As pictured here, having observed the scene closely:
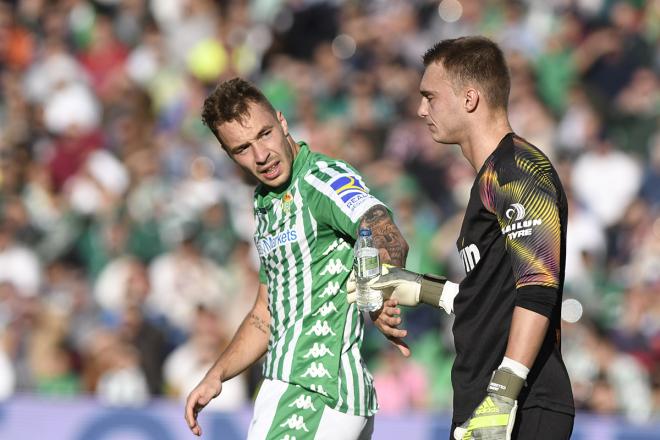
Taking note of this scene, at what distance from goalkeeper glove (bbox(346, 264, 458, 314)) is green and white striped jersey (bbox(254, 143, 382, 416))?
1.24ft

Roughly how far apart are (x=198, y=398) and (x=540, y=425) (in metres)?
1.76

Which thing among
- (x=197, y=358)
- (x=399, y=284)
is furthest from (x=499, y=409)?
(x=197, y=358)

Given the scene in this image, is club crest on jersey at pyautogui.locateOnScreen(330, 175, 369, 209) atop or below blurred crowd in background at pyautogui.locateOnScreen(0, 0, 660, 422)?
below

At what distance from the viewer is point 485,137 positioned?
3994 millimetres

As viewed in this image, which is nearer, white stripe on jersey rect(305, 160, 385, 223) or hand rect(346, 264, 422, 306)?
hand rect(346, 264, 422, 306)

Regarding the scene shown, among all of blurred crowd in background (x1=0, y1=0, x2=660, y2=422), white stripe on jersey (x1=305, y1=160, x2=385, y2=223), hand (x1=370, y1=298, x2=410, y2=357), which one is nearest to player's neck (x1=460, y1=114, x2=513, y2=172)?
white stripe on jersey (x1=305, y1=160, x2=385, y2=223)

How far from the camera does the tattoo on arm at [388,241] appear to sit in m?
4.20

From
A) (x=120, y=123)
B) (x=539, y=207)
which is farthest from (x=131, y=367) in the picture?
(x=539, y=207)

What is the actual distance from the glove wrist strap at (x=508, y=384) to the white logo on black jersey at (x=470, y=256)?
1.59 ft

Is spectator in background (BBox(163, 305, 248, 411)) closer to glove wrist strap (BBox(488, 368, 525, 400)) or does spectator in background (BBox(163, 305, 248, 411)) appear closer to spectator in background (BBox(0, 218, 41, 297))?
spectator in background (BBox(0, 218, 41, 297))

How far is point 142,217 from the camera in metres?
11.3

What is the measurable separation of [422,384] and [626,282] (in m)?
2.06

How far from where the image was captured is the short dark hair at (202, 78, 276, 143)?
4.77 metres

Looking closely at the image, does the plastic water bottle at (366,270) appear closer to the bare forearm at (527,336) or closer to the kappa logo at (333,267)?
the kappa logo at (333,267)
